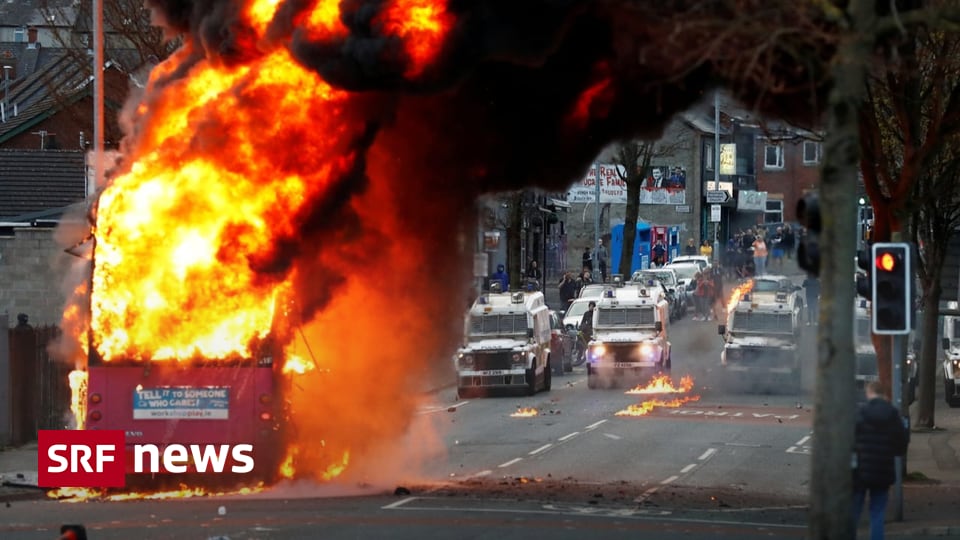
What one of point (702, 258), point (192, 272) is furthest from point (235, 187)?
point (702, 258)

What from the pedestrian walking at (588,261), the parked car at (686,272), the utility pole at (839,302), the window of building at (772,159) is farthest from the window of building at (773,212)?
the utility pole at (839,302)

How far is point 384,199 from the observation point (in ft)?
67.1

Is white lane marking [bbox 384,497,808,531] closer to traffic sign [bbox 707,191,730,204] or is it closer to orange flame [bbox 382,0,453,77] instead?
orange flame [bbox 382,0,453,77]

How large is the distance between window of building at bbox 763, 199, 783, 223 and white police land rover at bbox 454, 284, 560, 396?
50844 millimetres

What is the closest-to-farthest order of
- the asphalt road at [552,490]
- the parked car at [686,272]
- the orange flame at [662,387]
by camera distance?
the asphalt road at [552,490] → the orange flame at [662,387] → the parked car at [686,272]

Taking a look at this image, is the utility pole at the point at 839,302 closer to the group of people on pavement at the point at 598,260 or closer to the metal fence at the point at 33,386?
the metal fence at the point at 33,386

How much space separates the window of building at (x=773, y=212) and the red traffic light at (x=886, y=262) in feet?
225

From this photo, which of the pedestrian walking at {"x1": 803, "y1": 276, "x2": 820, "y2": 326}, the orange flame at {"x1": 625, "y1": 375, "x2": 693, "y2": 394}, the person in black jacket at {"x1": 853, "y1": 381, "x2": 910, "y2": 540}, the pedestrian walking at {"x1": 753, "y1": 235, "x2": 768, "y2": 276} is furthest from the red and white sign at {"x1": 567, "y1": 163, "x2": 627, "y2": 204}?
the person in black jacket at {"x1": 853, "y1": 381, "x2": 910, "y2": 540}

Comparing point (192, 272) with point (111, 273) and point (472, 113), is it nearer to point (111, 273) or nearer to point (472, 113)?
point (111, 273)

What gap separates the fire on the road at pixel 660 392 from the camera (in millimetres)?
31719

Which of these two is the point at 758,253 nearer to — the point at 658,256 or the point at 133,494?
the point at 658,256

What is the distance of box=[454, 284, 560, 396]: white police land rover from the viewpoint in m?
33.9

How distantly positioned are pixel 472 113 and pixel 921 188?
982 cm

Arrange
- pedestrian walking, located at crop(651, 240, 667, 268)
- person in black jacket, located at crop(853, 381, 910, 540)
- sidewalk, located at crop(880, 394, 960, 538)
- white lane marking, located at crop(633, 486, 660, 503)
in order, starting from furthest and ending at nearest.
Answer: pedestrian walking, located at crop(651, 240, 667, 268)
white lane marking, located at crop(633, 486, 660, 503)
sidewalk, located at crop(880, 394, 960, 538)
person in black jacket, located at crop(853, 381, 910, 540)
